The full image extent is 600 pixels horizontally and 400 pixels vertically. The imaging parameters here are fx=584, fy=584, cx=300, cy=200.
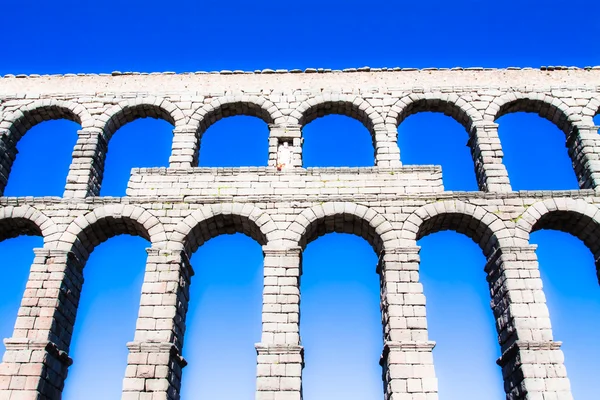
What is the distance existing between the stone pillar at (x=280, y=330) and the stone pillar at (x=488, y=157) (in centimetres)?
498

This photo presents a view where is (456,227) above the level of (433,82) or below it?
below

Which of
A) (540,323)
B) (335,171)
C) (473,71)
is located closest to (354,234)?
(335,171)

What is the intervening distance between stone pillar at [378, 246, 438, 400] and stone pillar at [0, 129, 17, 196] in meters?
9.91

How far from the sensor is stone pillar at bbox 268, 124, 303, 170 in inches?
582

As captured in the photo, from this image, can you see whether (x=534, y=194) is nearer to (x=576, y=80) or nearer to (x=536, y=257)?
(x=536, y=257)

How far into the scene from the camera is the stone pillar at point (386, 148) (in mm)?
14552

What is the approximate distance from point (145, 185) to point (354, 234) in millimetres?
5212

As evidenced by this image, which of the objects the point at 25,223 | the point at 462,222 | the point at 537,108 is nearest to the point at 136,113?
the point at 25,223

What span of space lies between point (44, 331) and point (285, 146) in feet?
23.2

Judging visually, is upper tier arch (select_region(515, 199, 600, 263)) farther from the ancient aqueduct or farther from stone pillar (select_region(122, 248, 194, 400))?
stone pillar (select_region(122, 248, 194, 400))

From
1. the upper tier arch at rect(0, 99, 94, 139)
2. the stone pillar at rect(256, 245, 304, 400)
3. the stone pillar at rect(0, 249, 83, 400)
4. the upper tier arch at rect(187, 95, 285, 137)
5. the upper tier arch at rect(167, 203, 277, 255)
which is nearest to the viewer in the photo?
the stone pillar at rect(256, 245, 304, 400)

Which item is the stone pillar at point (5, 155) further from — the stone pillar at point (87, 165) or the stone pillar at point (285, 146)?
the stone pillar at point (285, 146)

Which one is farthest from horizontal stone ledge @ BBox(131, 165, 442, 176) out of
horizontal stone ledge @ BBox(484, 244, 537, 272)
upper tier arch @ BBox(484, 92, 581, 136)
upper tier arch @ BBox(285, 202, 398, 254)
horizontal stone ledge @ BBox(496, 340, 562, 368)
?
horizontal stone ledge @ BBox(496, 340, 562, 368)

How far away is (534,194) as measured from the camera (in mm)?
13648
